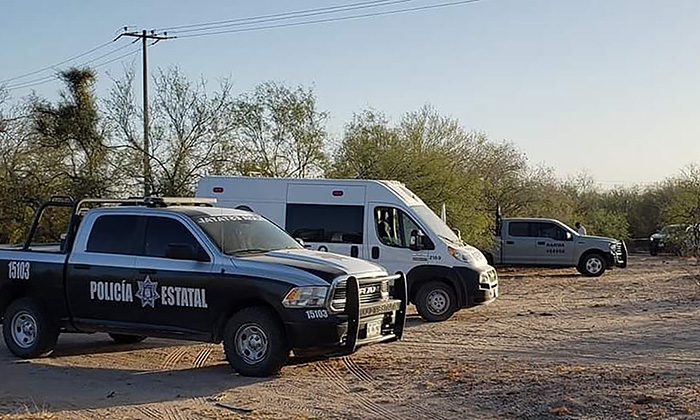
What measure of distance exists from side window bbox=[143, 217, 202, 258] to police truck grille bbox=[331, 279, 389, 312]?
1.92 metres

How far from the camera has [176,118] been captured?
27172 millimetres

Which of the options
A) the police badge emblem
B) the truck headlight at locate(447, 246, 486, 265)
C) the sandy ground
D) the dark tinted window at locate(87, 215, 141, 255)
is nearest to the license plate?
the sandy ground

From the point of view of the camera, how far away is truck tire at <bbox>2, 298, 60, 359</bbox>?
39.1 ft

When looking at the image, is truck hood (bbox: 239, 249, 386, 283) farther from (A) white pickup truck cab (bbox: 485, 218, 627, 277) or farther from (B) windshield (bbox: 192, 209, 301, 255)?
(A) white pickup truck cab (bbox: 485, 218, 627, 277)

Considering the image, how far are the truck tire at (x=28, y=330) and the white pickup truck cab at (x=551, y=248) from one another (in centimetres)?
1897

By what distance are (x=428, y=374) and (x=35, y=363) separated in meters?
4.98

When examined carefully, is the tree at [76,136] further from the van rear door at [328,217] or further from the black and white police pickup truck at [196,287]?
the black and white police pickup truck at [196,287]

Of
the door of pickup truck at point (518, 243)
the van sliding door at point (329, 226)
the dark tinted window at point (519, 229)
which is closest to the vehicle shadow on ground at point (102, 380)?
the van sliding door at point (329, 226)

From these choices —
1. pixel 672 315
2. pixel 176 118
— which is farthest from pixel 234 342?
pixel 176 118

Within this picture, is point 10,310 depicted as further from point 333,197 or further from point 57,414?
point 333,197

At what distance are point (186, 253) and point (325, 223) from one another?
6151 mm

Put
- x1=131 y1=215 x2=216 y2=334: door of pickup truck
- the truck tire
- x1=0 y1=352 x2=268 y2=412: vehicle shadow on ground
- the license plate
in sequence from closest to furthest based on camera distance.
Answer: x1=0 y1=352 x2=268 y2=412: vehicle shadow on ground
the license plate
x1=131 y1=215 x2=216 y2=334: door of pickup truck
the truck tire

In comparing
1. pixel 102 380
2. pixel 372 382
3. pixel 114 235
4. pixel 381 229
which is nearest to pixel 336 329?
pixel 372 382

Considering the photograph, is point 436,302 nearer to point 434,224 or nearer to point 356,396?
point 434,224
